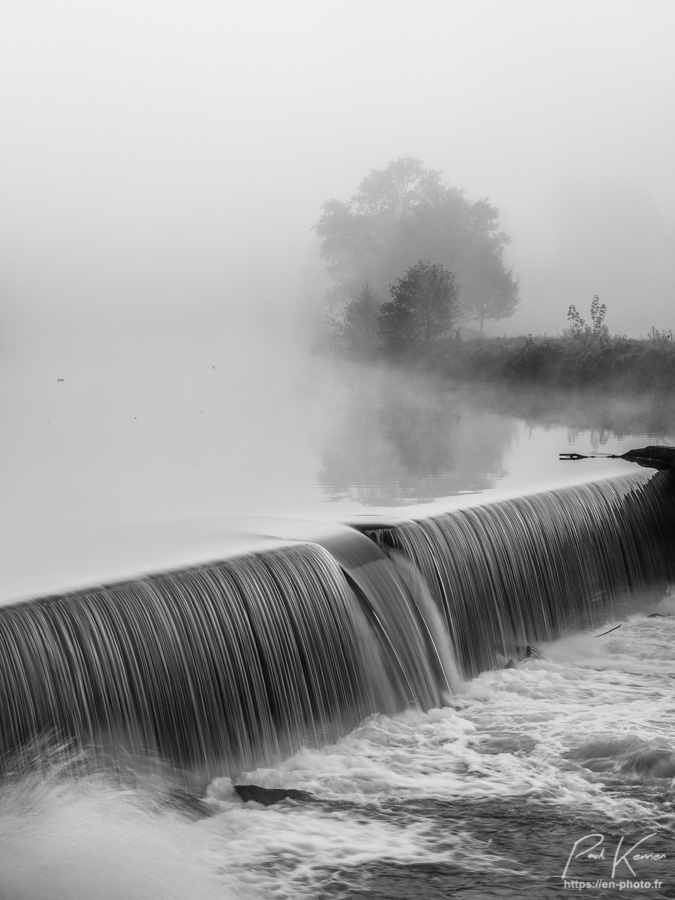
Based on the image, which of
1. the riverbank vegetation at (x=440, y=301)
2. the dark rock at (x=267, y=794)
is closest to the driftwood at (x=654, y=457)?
the dark rock at (x=267, y=794)

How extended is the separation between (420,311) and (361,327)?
682 cm

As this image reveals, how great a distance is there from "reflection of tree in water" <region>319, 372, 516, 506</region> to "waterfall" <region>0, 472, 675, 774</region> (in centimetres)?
134

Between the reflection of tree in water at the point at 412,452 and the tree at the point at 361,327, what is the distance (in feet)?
50.6

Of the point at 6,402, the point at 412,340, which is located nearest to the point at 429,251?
the point at 412,340

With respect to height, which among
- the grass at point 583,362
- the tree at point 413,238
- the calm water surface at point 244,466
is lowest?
the calm water surface at point 244,466

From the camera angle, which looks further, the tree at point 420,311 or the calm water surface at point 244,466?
the tree at point 420,311

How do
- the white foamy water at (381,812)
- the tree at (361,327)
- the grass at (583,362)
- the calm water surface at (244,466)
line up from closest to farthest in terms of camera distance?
the white foamy water at (381,812)
the calm water surface at (244,466)
the grass at (583,362)
the tree at (361,327)

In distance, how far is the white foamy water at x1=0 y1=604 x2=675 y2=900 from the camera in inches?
146

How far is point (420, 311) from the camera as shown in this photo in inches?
1353

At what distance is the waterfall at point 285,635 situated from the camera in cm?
434

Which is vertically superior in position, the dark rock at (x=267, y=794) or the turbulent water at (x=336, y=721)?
the turbulent water at (x=336, y=721)

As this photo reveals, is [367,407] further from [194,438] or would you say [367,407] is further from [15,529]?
[15,529]

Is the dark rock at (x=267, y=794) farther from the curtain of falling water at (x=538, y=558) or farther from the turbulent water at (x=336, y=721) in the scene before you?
the curtain of falling water at (x=538, y=558)

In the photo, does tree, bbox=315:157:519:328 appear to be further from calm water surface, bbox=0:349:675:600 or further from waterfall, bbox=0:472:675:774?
waterfall, bbox=0:472:675:774
